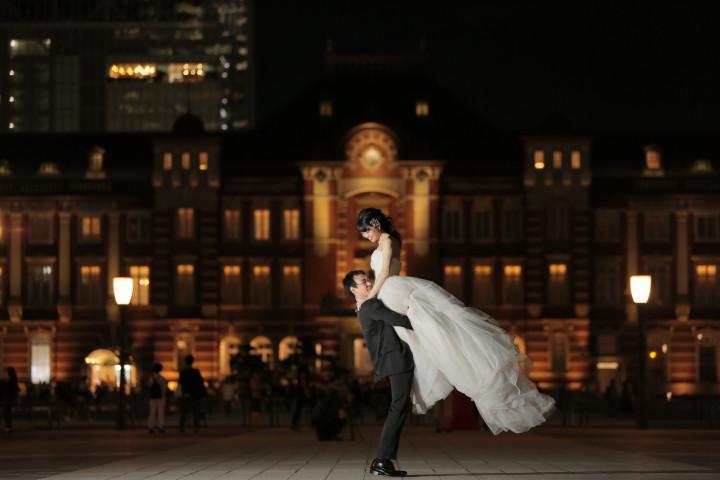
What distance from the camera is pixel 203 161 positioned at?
215 ft

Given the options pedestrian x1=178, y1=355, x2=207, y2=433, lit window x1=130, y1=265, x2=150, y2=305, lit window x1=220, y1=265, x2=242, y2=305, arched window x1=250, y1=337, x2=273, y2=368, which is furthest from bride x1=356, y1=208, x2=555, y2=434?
lit window x1=130, y1=265, x2=150, y2=305

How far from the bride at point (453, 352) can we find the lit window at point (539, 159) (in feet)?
165

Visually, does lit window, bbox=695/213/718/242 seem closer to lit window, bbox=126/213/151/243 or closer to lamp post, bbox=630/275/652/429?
lit window, bbox=126/213/151/243

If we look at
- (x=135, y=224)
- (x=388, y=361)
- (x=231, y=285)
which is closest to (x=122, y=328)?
(x=388, y=361)

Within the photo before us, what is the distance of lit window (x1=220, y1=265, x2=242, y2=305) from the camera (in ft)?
218

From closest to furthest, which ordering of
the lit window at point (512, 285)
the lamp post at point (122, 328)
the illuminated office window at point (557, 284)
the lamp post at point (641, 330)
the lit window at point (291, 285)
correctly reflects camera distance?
the lamp post at point (122, 328), the lamp post at point (641, 330), the illuminated office window at point (557, 284), the lit window at point (512, 285), the lit window at point (291, 285)

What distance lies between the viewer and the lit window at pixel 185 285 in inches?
2596

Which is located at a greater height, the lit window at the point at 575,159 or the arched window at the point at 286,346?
the lit window at the point at 575,159

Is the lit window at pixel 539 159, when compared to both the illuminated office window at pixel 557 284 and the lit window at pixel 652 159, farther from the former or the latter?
the lit window at pixel 652 159

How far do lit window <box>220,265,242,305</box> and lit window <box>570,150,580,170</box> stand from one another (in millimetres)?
14853

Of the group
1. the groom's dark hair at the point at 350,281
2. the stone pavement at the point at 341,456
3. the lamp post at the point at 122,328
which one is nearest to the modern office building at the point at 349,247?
the lamp post at the point at 122,328

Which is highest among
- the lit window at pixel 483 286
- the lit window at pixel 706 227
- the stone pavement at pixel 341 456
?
the lit window at pixel 706 227

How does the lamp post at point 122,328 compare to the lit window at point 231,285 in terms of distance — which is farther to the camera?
the lit window at point 231,285

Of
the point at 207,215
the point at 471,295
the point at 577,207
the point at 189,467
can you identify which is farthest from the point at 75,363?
the point at 189,467
